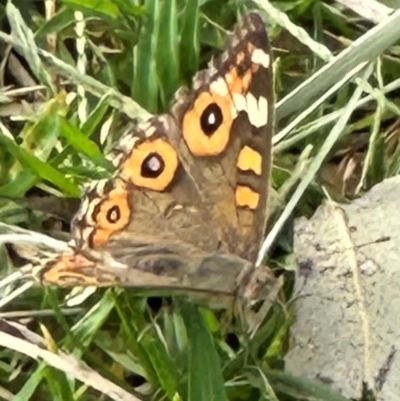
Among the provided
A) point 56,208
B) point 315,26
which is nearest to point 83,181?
point 56,208

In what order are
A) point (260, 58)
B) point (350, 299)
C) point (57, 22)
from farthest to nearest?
point (57, 22) < point (350, 299) < point (260, 58)

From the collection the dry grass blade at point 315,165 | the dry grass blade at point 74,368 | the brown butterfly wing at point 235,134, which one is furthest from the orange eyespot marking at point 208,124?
the dry grass blade at point 74,368

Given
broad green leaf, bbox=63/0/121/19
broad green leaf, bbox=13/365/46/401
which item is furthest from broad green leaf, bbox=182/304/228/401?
broad green leaf, bbox=63/0/121/19

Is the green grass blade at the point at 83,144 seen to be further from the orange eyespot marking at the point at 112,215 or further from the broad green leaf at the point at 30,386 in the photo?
the broad green leaf at the point at 30,386

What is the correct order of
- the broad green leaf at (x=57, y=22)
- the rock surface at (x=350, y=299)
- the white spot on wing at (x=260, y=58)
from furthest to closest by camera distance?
the broad green leaf at (x=57, y=22), the rock surface at (x=350, y=299), the white spot on wing at (x=260, y=58)

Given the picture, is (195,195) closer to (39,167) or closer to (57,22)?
(39,167)

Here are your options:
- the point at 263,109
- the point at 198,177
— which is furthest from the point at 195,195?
the point at 263,109
